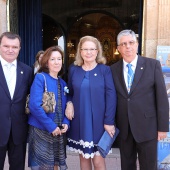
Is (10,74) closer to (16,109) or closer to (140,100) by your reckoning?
(16,109)

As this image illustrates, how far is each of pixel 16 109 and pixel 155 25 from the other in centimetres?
277

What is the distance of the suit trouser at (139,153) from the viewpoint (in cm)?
336

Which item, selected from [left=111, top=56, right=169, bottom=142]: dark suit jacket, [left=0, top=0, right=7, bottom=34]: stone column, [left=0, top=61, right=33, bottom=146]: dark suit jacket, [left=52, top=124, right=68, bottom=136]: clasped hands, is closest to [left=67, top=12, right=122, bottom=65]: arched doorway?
[left=0, top=0, right=7, bottom=34]: stone column

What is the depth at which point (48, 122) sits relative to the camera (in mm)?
3148

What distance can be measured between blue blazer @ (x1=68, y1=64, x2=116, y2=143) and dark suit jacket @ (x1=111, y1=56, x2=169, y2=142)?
10 centimetres

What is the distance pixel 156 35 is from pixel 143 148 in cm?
213

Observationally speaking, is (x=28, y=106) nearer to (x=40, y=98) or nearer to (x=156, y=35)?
(x=40, y=98)

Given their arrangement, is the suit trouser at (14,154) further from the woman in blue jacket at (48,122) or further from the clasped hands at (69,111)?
the clasped hands at (69,111)

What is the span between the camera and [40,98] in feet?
10.4

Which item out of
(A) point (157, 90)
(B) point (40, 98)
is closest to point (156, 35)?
(A) point (157, 90)

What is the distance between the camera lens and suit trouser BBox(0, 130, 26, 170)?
10.8ft

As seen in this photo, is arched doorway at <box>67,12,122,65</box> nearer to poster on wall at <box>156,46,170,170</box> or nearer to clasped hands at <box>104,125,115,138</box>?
poster on wall at <box>156,46,170,170</box>

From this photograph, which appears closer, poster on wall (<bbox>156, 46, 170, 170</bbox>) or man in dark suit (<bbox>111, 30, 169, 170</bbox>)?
man in dark suit (<bbox>111, 30, 169, 170</bbox>)

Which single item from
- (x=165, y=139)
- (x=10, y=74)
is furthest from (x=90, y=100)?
(x=165, y=139)
